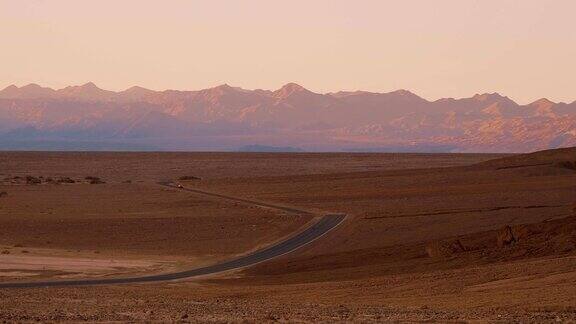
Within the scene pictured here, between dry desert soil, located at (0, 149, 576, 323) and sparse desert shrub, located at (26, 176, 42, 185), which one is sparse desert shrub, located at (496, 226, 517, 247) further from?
sparse desert shrub, located at (26, 176, 42, 185)

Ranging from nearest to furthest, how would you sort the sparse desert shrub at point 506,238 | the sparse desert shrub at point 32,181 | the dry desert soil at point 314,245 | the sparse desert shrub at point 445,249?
1. the dry desert soil at point 314,245
2. the sparse desert shrub at point 445,249
3. the sparse desert shrub at point 506,238
4. the sparse desert shrub at point 32,181

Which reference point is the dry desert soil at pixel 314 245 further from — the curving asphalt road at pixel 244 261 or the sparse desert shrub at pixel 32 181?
the curving asphalt road at pixel 244 261

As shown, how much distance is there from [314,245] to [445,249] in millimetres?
11302

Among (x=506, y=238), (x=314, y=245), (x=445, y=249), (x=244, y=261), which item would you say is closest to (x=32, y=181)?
(x=314, y=245)

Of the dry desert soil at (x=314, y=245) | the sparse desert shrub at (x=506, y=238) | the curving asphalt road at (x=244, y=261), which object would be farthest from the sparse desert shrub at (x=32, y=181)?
the sparse desert shrub at (x=506, y=238)

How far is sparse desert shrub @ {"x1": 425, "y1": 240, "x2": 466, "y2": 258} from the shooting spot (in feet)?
138

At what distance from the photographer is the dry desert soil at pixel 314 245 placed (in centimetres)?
2816

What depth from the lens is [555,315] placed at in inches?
958

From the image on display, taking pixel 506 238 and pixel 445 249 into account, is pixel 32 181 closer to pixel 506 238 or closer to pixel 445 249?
pixel 445 249

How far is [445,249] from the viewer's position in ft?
140

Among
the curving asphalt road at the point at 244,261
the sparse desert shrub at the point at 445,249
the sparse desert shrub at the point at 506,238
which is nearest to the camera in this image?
the curving asphalt road at the point at 244,261

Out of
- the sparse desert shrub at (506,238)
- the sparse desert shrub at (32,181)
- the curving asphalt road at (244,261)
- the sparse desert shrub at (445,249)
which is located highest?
the sparse desert shrub at (506,238)

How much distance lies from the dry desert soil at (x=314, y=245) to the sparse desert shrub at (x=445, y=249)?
0.12 metres

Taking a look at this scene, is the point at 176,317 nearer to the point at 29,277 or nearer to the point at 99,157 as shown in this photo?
the point at 29,277
